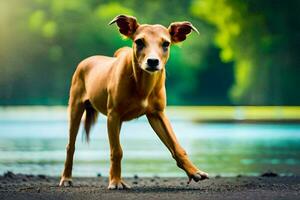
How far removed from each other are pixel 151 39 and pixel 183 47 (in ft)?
66.6

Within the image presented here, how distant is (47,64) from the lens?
2702cm

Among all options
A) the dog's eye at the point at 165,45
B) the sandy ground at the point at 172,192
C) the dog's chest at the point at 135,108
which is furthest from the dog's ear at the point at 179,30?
the sandy ground at the point at 172,192

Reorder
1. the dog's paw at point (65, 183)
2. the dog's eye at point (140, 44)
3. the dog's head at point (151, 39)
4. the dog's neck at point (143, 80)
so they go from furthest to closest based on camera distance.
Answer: the dog's paw at point (65, 183) → the dog's neck at point (143, 80) → the dog's eye at point (140, 44) → the dog's head at point (151, 39)

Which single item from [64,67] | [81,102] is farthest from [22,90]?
[81,102]

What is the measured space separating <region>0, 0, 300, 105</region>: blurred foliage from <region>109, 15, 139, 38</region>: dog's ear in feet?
57.0

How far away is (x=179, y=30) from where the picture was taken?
24.2ft

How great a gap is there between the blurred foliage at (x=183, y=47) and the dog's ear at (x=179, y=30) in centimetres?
1745

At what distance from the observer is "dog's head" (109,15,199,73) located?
687 centimetres

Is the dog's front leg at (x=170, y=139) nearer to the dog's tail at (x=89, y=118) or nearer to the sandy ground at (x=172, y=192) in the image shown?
the sandy ground at (x=172, y=192)

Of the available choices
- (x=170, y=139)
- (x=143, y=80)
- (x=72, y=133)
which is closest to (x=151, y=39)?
(x=143, y=80)

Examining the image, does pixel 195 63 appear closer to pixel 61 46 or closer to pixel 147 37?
pixel 61 46

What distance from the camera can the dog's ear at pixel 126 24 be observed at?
732 cm

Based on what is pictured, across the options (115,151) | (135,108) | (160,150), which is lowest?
(115,151)

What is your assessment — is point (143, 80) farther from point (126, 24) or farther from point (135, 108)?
point (126, 24)
